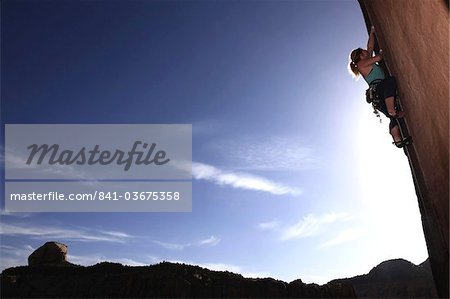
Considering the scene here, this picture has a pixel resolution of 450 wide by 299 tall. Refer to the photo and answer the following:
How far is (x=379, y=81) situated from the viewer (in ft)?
19.8

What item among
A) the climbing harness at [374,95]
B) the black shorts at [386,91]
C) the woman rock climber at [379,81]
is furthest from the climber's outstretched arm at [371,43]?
the black shorts at [386,91]

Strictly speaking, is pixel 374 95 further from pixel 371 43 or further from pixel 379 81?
pixel 371 43

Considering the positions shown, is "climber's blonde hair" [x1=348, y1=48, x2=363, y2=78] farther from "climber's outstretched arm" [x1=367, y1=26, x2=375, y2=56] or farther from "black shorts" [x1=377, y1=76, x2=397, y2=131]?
"black shorts" [x1=377, y1=76, x2=397, y2=131]

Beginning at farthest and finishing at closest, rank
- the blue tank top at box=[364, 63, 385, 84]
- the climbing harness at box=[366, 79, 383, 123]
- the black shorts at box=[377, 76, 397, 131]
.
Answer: the blue tank top at box=[364, 63, 385, 84] → the climbing harness at box=[366, 79, 383, 123] → the black shorts at box=[377, 76, 397, 131]

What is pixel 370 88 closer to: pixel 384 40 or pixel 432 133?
pixel 384 40

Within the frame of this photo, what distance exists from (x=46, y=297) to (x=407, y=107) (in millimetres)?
69084

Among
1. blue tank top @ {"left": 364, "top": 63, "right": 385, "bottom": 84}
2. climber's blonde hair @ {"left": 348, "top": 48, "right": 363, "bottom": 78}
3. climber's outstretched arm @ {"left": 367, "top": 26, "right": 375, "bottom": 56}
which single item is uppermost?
climber's outstretched arm @ {"left": 367, "top": 26, "right": 375, "bottom": 56}

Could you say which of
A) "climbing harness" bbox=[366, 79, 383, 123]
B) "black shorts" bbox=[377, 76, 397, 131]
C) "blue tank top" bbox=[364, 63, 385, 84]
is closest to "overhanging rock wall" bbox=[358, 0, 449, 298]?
"black shorts" bbox=[377, 76, 397, 131]

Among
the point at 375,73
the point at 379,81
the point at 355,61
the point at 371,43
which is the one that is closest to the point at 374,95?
the point at 379,81

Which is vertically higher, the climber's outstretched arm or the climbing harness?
the climber's outstretched arm

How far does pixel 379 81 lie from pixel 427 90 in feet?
5.75

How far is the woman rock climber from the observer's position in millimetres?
5719

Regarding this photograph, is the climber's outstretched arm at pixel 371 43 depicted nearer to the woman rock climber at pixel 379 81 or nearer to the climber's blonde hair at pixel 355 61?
the woman rock climber at pixel 379 81

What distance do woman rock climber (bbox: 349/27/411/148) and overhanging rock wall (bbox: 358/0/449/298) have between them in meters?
0.19
